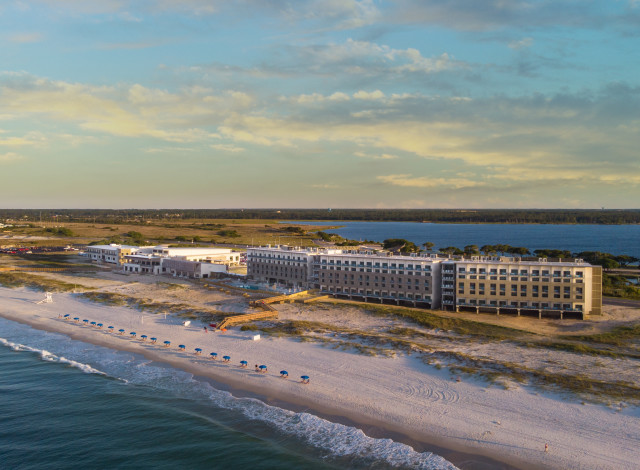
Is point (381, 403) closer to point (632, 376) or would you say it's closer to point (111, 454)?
point (111, 454)

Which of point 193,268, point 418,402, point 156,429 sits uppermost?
point 193,268

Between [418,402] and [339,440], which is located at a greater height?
[418,402]

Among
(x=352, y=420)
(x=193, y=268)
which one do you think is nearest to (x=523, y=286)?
(x=352, y=420)

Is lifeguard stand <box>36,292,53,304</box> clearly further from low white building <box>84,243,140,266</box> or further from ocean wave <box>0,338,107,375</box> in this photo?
low white building <box>84,243,140,266</box>

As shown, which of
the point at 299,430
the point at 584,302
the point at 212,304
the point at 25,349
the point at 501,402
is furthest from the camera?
the point at 212,304

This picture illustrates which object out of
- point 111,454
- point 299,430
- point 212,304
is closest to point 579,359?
point 299,430

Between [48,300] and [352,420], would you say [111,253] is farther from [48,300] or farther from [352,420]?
[352,420]

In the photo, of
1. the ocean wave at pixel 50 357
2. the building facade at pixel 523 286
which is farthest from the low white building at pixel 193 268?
the building facade at pixel 523 286
